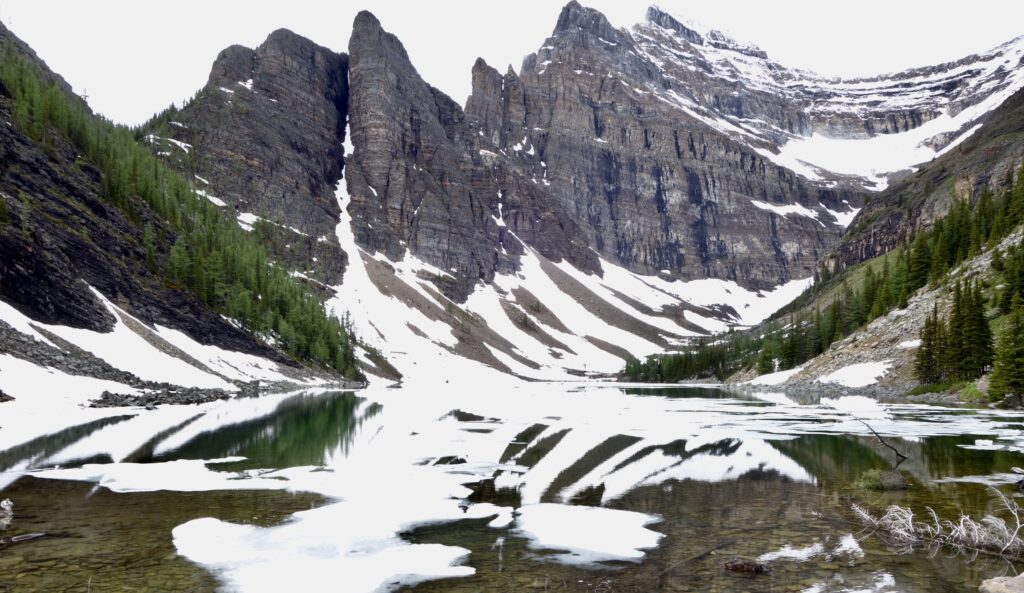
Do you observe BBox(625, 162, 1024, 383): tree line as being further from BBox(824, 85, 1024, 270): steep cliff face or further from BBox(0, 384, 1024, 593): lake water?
BBox(0, 384, 1024, 593): lake water

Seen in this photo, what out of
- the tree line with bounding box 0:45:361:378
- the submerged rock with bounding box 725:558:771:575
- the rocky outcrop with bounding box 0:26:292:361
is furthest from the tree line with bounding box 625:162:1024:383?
the tree line with bounding box 0:45:361:378

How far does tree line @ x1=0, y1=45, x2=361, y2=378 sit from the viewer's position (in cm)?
8650

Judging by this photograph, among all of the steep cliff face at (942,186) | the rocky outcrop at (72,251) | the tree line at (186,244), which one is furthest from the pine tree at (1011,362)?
the steep cliff face at (942,186)

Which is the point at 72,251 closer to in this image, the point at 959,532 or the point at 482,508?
the point at 482,508

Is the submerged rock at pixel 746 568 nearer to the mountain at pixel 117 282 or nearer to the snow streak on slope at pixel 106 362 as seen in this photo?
the snow streak on slope at pixel 106 362

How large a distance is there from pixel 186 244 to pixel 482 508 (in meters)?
95.6

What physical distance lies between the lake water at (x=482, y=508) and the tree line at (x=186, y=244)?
6653 cm

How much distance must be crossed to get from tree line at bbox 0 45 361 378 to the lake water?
66.5m

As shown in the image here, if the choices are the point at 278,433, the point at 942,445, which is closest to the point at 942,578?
the point at 942,445

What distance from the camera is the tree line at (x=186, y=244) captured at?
3406 inches

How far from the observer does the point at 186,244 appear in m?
96.4

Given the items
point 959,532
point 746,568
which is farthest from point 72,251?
point 959,532

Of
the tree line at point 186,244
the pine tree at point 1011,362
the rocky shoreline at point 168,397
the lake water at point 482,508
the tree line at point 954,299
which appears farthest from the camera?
the tree line at point 186,244

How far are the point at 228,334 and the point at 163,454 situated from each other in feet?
208
